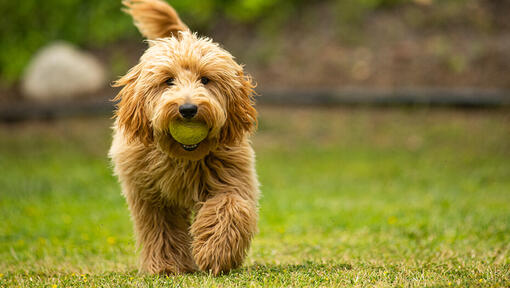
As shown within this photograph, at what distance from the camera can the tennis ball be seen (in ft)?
14.2

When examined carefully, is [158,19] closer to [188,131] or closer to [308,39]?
[188,131]

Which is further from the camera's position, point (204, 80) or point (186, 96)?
point (204, 80)

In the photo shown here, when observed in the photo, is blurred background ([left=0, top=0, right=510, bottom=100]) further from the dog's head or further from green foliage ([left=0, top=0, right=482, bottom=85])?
the dog's head

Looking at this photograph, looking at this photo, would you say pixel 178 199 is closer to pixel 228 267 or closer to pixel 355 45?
pixel 228 267

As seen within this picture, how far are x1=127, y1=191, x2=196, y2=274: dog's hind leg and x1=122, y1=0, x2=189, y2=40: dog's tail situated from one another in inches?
70.5

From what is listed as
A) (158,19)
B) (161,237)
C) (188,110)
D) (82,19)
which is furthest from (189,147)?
(82,19)

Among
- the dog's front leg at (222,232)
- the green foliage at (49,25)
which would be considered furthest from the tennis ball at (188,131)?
the green foliage at (49,25)

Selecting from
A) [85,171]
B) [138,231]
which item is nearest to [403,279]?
[138,231]

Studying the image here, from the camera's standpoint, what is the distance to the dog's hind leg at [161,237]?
5.08 meters

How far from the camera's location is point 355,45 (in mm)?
16734

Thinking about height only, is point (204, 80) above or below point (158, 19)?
below

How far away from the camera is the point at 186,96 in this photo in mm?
4285

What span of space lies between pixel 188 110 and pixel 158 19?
200 centimetres

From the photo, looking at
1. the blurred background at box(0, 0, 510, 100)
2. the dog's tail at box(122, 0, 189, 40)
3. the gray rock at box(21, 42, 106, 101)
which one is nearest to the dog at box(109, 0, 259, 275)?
the dog's tail at box(122, 0, 189, 40)
